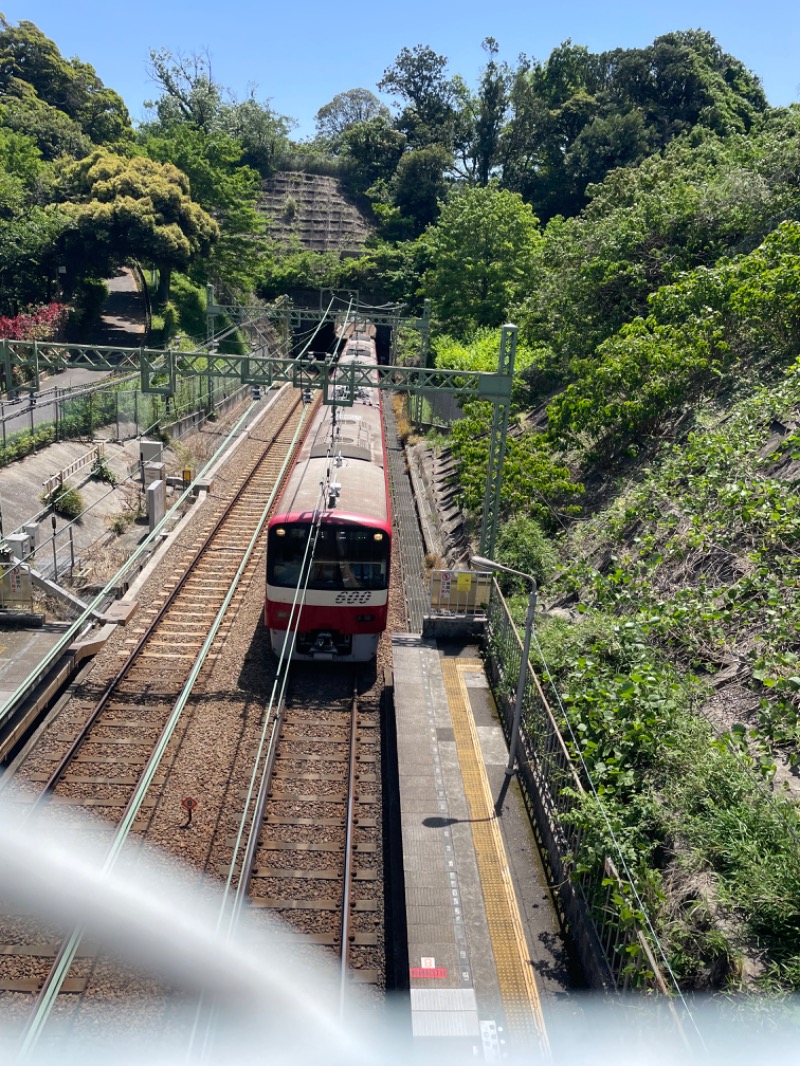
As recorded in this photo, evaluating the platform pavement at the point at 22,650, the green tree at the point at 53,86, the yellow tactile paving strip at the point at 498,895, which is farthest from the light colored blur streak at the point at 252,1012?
the green tree at the point at 53,86

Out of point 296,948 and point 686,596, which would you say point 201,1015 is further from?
point 686,596

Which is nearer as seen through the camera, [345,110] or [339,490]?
[339,490]

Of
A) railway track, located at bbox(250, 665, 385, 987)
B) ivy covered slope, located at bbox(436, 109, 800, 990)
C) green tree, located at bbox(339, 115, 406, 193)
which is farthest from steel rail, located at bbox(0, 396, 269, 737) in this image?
green tree, located at bbox(339, 115, 406, 193)

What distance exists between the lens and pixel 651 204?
2181 centimetres

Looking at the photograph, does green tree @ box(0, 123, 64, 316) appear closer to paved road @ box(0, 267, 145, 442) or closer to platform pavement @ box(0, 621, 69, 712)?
paved road @ box(0, 267, 145, 442)

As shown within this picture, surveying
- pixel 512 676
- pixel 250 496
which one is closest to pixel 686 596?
pixel 512 676

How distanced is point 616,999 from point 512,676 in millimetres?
5563

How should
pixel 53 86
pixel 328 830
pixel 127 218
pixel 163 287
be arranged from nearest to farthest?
pixel 328 830 → pixel 127 218 → pixel 163 287 → pixel 53 86

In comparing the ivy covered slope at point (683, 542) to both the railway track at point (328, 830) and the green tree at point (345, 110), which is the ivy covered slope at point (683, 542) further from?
the green tree at point (345, 110)

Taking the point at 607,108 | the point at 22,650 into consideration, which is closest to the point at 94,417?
the point at 22,650

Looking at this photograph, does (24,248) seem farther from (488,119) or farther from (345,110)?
(345,110)

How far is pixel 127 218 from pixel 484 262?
15.5 metres

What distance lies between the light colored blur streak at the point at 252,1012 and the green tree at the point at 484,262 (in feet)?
93.8

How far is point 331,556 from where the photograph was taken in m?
13.0
